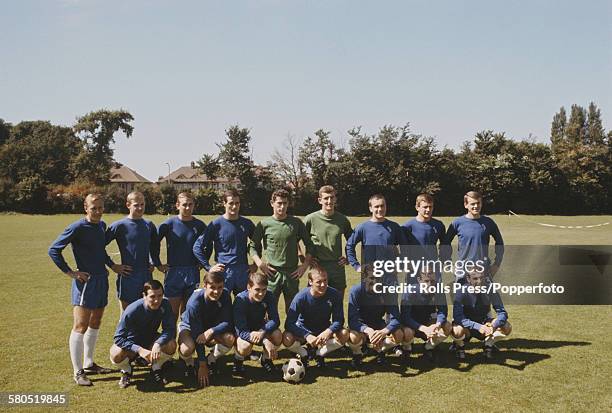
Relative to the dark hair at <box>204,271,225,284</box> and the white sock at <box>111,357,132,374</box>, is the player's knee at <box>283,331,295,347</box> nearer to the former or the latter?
the dark hair at <box>204,271,225,284</box>

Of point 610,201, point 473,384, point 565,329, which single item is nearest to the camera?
point 473,384

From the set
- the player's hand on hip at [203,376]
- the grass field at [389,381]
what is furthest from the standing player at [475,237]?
the player's hand on hip at [203,376]

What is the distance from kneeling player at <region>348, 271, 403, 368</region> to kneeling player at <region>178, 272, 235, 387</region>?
58.8 inches

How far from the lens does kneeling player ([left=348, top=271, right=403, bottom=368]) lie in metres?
5.73

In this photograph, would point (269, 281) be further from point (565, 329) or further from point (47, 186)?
point (47, 186)

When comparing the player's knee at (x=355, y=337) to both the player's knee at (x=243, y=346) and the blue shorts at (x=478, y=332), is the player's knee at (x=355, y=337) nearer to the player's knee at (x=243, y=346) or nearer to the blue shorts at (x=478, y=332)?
the player's knee at (x=243, y=346)

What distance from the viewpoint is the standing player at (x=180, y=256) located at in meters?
6.18

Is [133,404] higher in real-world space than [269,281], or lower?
lower

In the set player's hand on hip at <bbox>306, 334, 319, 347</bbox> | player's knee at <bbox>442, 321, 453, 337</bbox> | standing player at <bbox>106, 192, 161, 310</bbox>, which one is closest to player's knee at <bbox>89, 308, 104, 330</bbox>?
standing player at <bbox>106, 192, 161, 310</bbox>

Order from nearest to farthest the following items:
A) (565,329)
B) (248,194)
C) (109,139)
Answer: (565,329) → (248,194) → (109,139)

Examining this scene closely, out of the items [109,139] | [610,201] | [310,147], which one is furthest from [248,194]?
[610,201]

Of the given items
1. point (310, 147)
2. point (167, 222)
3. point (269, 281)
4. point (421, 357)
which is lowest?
point (421, 357)

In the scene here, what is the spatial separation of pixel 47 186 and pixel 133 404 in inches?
2009

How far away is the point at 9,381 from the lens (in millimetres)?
5305
